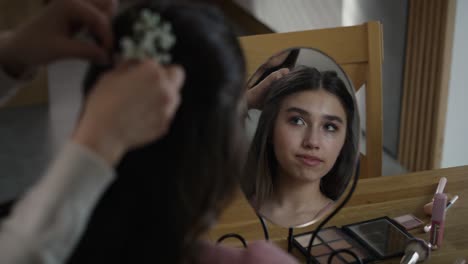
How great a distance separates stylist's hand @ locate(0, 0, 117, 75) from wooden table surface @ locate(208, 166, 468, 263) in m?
0.56

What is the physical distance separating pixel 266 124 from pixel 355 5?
1976mm

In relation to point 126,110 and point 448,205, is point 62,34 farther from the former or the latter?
point 448,205

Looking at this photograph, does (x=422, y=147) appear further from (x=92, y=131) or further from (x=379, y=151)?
(x=92, y=131)

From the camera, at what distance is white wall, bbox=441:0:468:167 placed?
83.4 inches

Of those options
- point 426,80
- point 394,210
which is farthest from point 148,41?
point 426,80

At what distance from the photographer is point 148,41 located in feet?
1.35

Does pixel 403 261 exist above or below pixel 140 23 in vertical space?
below

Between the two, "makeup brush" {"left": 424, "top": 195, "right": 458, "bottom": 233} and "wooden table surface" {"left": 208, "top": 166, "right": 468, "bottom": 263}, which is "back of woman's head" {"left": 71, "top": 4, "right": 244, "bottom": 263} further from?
"makeup brush" {"left": 424, "top": 195, "right": 458, "bottom": 233}

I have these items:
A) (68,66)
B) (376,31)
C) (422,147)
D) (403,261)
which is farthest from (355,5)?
(68,66)

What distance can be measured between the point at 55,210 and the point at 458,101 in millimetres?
2119

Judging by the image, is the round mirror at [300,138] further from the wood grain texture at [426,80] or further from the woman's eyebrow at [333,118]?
the wood grain texture at [426,80]

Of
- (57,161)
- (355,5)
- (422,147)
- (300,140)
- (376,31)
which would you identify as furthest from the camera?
(355,5)

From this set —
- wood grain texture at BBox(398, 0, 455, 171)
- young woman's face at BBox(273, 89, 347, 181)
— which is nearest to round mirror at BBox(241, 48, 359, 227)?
young woman's face at BBox(273, 89, 347, 181)

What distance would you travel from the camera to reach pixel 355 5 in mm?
2643
